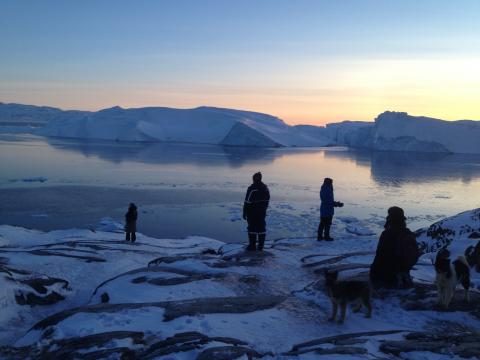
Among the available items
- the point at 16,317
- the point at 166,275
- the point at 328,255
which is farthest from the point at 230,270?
the point at 16,317

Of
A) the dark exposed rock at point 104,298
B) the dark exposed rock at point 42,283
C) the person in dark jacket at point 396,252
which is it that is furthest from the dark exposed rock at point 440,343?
the dark exposed rock at point 42,283

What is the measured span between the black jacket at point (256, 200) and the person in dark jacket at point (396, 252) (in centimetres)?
305

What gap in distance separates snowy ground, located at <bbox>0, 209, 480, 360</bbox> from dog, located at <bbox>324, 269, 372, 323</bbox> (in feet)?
0.64

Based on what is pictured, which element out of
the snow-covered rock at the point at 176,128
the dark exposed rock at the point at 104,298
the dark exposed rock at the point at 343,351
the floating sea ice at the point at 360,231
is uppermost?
the snow-covered rock at the point at 176,128

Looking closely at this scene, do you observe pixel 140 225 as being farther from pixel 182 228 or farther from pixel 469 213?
pixel 469 213

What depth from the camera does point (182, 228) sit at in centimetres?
2038

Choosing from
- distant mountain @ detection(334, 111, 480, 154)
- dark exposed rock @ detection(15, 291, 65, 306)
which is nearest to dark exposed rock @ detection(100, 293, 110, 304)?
dark exposed rock @ detection(15, 291, 65, 306)

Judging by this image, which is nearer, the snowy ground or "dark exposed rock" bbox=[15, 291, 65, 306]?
the snowy ground

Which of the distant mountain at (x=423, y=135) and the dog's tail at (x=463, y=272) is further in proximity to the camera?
the distant mountain at (x=423, y=135)

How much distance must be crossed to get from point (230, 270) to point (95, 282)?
10.5ft

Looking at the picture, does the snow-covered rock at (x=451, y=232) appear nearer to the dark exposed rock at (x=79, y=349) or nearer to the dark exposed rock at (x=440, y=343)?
the dark exposed rock at (x=440, y=343)

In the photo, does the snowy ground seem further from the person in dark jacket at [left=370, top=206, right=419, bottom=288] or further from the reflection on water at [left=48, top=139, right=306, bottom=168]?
the reflection on water at [left=48, top=139, right=306, bottom=168]

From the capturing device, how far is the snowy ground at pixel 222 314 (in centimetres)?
483

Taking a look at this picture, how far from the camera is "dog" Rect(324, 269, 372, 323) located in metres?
5.61
